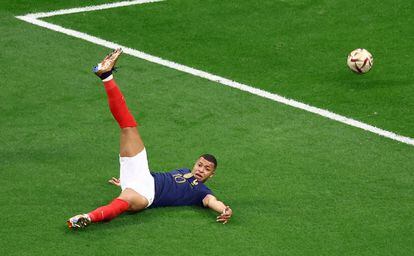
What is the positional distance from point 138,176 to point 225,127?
9.56 ft

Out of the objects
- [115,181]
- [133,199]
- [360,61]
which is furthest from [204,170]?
[360,61]

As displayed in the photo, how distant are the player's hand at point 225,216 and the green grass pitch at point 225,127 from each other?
9 cm

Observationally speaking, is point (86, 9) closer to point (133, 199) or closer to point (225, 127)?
point (225, 127)

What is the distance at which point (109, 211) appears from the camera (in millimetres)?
13039

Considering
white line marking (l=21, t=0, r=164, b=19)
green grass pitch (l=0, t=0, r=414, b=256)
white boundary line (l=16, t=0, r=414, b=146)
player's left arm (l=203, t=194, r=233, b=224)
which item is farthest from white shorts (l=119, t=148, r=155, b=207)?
white line marking (l=21, t=0, r=164, b=19)

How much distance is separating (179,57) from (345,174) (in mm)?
4988

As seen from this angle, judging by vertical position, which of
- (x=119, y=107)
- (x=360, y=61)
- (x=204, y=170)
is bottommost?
(x=204, y=170)

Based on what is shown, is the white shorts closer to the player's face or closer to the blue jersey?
the blue jersey

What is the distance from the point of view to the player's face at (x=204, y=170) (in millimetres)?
13828

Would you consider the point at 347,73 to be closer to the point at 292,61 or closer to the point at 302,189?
the point at 292,61

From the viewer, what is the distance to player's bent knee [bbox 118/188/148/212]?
13312 millimetres

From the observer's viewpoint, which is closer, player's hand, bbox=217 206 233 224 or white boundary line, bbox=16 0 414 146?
player's hand, bbox=217 206 233 224

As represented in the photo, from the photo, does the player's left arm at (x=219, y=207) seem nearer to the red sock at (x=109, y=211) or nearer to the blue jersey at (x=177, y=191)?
the blue jersey at (x=177, y=191)

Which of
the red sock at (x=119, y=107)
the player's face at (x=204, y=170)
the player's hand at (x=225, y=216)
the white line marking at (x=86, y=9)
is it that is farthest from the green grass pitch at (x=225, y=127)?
the red sock at (x=119, y=107)
